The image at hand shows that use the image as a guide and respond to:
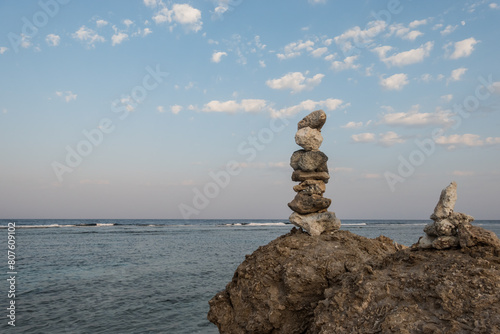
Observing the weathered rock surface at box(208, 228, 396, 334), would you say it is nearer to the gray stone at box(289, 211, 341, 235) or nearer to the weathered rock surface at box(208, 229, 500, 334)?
the weathered rock surface at box(208, 229, 500, 334)

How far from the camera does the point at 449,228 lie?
679 cm

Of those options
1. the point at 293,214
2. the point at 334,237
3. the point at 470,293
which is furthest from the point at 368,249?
the point at 470,293

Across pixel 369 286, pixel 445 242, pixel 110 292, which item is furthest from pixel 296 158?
pixel 110 292

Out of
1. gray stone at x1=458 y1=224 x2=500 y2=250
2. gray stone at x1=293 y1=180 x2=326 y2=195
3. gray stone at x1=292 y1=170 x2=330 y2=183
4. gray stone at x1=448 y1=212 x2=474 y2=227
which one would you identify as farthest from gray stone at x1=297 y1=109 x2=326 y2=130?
gray stone at x1=458 y1=224 x2=500 y2=250

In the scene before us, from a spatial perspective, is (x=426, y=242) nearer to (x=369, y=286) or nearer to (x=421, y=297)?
(x=421, y=297)

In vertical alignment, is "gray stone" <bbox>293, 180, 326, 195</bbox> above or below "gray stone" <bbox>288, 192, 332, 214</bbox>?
above

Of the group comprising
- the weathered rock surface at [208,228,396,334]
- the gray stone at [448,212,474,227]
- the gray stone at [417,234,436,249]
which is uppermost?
the gray stone at [448,212,474,227]

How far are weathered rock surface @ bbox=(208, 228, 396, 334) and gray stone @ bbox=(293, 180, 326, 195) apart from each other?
174 centimetres

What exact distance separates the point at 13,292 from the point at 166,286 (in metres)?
7.49

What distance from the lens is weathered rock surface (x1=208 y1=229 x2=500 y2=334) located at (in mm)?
5262

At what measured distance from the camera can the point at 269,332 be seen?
26.3 feet

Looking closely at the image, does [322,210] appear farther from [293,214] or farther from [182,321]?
[182,321]

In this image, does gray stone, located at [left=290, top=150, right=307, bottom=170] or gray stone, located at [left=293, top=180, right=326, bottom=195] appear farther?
gray stone, located at [left=290, top=150, right=307, bottom=170]

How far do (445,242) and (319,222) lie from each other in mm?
4382
